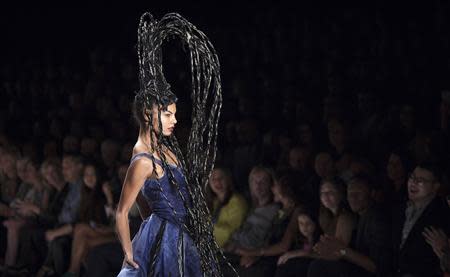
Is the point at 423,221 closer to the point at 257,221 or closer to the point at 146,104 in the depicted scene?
the point at 257,221

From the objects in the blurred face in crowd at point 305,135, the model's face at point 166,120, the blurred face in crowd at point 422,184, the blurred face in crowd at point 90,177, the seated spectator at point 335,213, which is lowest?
the seated spectator at point 335,213

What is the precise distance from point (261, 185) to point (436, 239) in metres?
1.38

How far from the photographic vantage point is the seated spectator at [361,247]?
5312mm

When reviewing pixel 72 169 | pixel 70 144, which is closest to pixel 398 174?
pixel 72 169

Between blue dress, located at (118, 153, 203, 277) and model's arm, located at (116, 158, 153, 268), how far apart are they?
0.36 ft

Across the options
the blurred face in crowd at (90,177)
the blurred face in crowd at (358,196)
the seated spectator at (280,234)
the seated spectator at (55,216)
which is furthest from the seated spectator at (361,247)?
the seated spectator at (55,216)

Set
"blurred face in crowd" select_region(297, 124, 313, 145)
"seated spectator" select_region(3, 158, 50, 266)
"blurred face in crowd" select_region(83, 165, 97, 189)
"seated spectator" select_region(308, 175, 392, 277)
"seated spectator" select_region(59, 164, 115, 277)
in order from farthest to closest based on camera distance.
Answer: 1. "seated spectator" select_region(3, 158, 50, 266)
2. "blurred face in crowd" select_region(83, 165, 97, 189)
3. "seated spectator" select_region(59, 164, 115, 277)
4. "blurred face in crowd" select_region(297, 124, 313, 145)
5. "seated spectator" select_region(308, 175, 392, 277)

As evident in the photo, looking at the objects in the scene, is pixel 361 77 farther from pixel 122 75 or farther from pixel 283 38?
pixel 122 75

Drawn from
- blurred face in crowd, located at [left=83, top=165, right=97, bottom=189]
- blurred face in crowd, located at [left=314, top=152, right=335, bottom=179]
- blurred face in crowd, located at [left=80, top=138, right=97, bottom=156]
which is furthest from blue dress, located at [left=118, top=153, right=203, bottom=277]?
blurred face in crowd, located at [left=80, top=138, right=97, bottom=156]

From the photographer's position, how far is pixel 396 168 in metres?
5.67

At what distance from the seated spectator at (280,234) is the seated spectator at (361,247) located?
1.23 feet

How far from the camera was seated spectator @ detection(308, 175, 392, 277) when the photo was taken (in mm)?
5312

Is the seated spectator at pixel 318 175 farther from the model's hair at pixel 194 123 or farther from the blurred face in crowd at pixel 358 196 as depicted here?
the model's hair at pixel 194 123

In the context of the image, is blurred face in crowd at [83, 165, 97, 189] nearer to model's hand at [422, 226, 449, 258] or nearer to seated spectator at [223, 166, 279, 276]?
seated spectator at [223, 166, 279, 276]
